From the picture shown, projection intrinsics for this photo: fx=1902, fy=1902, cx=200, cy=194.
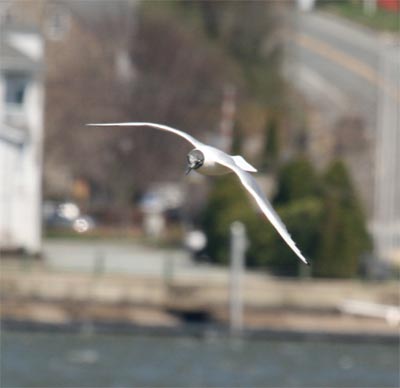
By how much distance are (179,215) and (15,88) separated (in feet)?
42.5

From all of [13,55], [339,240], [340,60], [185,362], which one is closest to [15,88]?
[13,55]

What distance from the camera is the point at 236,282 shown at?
35219 mm

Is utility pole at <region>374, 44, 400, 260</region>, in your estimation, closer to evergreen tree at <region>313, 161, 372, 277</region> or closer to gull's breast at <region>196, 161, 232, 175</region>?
evergreen tree at <region>313, 161, 372, 277</region>

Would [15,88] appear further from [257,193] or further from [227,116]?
[257,193]

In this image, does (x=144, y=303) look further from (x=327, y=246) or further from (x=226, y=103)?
(x=226, y=103)

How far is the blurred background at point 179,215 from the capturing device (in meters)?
34.7

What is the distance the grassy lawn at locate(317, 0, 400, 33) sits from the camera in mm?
71562

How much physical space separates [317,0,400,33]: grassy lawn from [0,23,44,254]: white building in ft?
87.8

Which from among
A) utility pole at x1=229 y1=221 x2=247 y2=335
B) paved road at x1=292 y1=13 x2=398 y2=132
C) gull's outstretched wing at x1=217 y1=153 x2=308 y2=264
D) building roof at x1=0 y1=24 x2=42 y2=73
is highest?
gull's outstretched wing at x1=217 y1=153 x2=308 y2=264

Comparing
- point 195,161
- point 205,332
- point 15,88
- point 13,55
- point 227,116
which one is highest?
point 195,161

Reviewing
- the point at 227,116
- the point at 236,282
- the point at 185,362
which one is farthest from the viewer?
the point at 227,116

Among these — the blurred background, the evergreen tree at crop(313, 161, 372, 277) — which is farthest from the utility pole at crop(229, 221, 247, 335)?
the evergreen tree at crop(313, 161, 372, 277)

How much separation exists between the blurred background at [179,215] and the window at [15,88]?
32 millimetres

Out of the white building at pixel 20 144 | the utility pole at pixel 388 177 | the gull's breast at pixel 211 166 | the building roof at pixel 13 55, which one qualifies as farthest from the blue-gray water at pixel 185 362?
the gull's breast at pixel 211 166
